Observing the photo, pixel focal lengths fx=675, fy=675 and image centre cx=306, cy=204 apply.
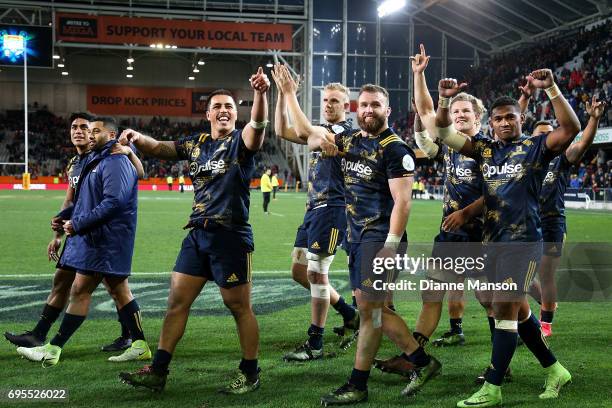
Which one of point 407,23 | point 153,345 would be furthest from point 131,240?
point 407,23

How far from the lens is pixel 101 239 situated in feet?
18.2

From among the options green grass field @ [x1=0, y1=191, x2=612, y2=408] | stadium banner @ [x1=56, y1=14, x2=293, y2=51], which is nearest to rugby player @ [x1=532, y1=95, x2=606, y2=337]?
green grass field @ [x1=0, y1=191, x2=612, y2=408]

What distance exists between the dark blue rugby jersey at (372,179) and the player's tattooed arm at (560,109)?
935 millimetres

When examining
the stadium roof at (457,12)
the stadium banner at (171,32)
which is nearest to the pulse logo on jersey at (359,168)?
the stadium roof at (457,12)

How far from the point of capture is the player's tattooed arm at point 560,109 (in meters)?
4.27

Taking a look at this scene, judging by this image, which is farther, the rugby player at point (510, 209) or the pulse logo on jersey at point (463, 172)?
the pulse logo on jersey at point (463, 172)

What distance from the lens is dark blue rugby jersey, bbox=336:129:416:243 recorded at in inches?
179

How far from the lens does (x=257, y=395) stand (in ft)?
15.4

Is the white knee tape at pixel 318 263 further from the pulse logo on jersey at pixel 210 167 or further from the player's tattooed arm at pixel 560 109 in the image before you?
the player's tattooed arm at pixel 560 109

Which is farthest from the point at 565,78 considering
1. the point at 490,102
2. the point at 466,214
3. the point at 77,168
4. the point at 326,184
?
the point at 77,168

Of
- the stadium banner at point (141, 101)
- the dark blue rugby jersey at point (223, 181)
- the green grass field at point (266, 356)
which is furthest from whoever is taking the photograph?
the stadium banner at point (141, 101)

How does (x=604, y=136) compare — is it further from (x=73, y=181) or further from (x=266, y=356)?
(x=73, y=181)

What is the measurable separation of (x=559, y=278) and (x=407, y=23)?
4148 cm

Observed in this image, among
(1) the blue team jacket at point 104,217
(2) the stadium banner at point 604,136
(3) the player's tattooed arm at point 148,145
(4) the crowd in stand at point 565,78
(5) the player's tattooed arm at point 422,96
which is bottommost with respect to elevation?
(1) the blue team jacket at point 104,217
